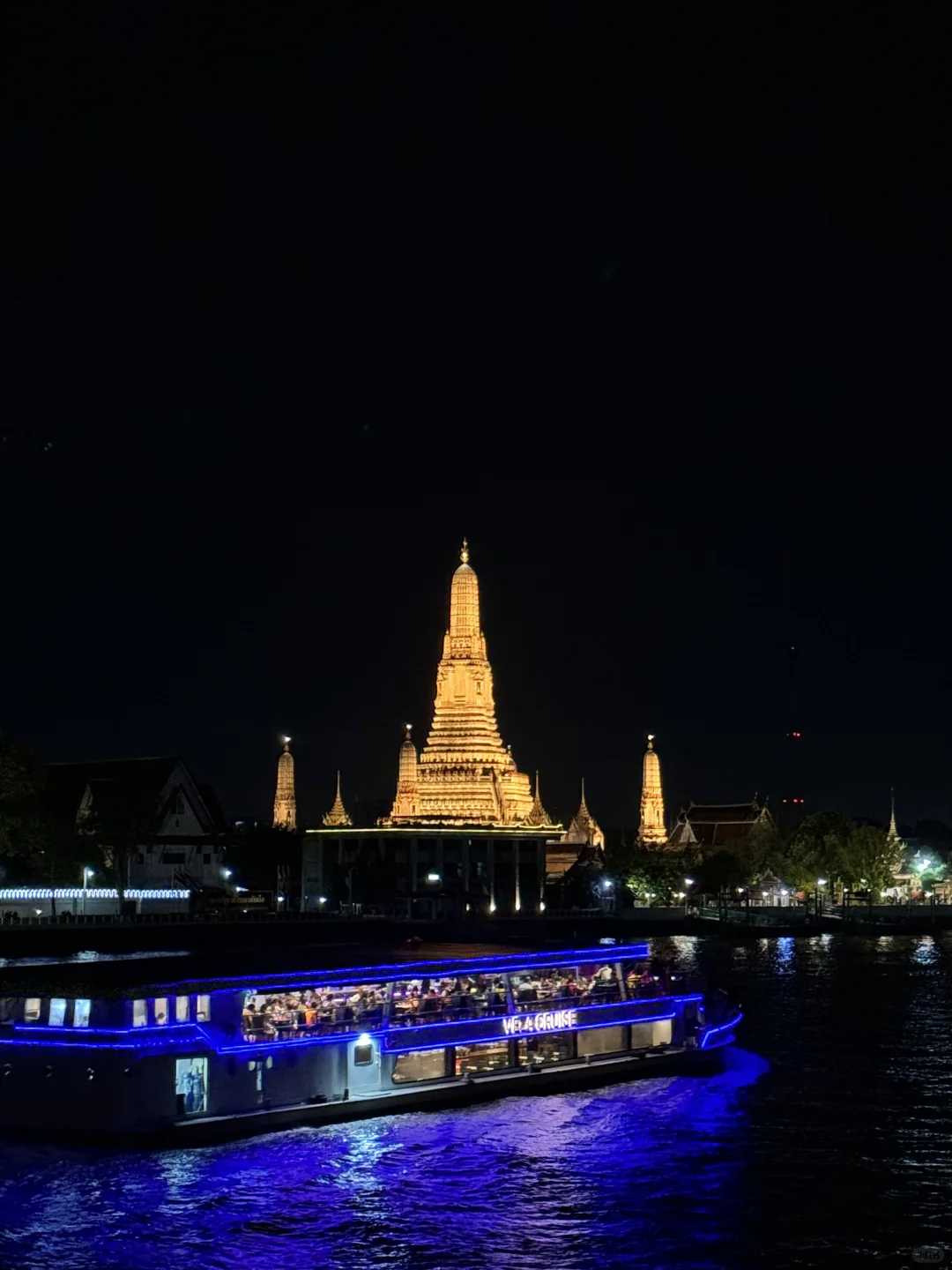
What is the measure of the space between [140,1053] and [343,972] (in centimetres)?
683

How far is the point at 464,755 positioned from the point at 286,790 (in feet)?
160

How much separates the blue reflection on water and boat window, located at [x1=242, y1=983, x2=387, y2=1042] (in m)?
2.11

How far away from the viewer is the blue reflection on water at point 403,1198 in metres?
28.2

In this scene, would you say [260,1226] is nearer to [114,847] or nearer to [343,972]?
[343,972]

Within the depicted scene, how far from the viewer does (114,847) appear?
106 m

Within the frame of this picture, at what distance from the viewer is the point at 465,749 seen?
149 m

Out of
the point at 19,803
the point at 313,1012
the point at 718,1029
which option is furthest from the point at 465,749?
the point at 313,1012

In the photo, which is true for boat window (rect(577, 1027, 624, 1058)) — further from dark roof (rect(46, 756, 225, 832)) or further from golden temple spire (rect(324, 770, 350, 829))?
golden temple spire (rect(324, 770, 350, 829))

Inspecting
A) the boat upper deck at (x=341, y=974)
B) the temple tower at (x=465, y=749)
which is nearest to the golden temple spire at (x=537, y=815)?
the temple tower at (x=465, y=749)

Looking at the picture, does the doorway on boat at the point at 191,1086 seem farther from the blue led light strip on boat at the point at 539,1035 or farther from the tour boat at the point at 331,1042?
the blue led light strip on boat at the point at 539,1035

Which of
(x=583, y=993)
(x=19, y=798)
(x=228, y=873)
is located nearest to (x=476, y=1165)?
(x=583, y=993)

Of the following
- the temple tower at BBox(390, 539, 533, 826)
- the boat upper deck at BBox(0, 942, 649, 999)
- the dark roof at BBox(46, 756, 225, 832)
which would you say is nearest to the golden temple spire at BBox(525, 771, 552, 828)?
the temple tower at BBox(390, 539, 533, 826)

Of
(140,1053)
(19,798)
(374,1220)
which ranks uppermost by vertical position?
(19,798)

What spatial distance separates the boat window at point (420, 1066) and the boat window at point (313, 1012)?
→ 1.23 metres
